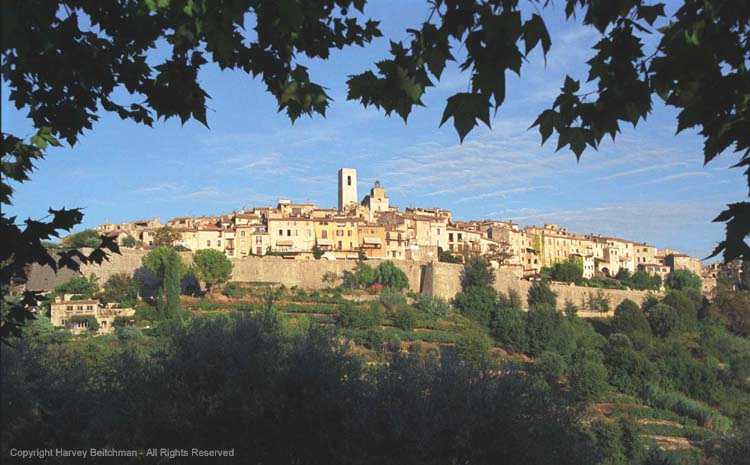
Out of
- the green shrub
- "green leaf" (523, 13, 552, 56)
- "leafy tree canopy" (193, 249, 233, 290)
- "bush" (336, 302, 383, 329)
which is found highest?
"leafy tree canopy" (193, 249, 233, 290)

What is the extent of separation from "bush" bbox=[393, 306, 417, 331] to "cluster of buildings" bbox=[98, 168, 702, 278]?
577 inches

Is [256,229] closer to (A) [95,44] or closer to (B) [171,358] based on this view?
(B) [171,358]

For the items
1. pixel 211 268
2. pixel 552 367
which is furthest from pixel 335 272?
pixel 552 367

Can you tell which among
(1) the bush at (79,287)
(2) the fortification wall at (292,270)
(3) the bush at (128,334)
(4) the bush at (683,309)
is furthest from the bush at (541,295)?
(1) the bush at (79,287)

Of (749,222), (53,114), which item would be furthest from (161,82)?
(749,222)

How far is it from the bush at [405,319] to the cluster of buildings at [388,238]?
14.7 m

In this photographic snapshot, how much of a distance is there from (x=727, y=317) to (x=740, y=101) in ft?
176

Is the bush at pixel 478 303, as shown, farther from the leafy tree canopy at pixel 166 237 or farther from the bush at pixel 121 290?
the leafy tree canopy at pixel 166 237

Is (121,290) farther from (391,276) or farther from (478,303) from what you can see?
(478,303)

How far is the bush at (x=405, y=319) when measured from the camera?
40406mm

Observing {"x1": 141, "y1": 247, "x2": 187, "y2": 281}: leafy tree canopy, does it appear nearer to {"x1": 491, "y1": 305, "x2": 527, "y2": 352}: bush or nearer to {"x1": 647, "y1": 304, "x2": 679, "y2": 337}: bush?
{"x1": 491, "y1": 305, "x2": 527, "y2": 352}: bush

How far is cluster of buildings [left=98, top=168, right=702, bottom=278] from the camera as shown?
57.4 metres

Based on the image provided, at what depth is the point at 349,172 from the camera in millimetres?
84438

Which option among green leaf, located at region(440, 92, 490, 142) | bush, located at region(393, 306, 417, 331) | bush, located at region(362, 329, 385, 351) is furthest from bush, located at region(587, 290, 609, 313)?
green leaf, located at region(440, 92, 490, 142)
